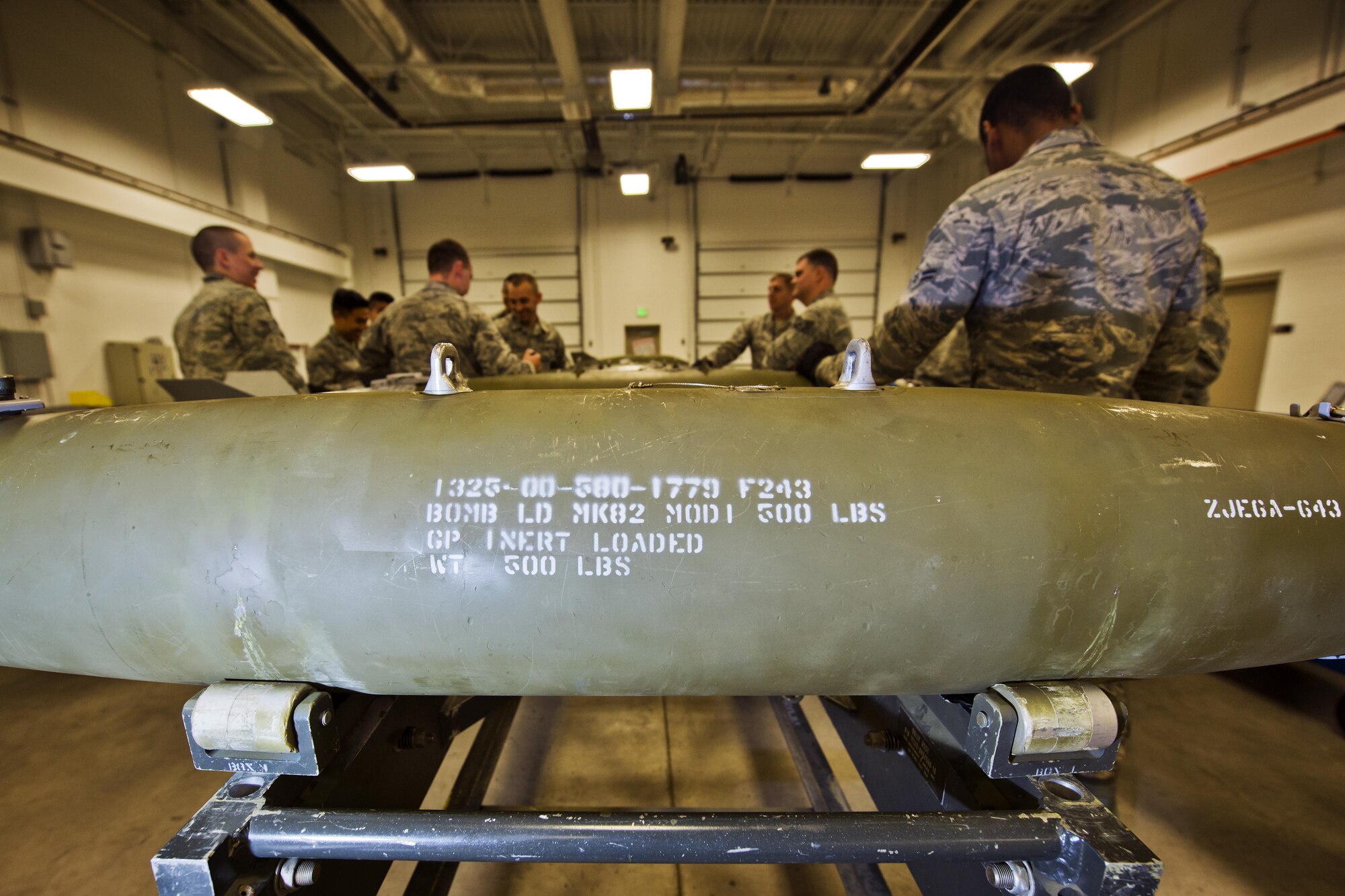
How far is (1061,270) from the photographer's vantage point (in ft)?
4.10

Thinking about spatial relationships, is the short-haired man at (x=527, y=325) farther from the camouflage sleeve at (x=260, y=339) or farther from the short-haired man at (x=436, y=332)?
the camouflage sleeve at (x=260, y=339)

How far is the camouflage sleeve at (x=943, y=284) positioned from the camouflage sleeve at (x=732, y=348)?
93.6 inches

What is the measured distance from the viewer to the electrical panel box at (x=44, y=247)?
393cm

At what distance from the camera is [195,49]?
550cm

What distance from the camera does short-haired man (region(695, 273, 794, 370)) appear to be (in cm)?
391

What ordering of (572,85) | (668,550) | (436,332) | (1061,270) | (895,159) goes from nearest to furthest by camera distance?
(668,550)
(1061,270)
(436,332)
(572,85)
(895,159)

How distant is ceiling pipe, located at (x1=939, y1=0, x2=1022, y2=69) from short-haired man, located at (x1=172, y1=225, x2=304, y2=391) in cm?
609

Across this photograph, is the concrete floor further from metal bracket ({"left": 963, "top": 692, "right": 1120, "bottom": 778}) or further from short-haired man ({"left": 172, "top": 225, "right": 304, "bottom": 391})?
short-haired man ({"left": 172, "top": 225, "right": 304, "bottom": 391})

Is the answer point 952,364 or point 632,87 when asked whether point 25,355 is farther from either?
point 952,364

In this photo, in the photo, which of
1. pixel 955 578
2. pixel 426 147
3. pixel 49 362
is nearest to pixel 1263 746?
pixel 955 578

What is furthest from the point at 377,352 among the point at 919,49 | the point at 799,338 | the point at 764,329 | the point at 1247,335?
the point at 1247,335

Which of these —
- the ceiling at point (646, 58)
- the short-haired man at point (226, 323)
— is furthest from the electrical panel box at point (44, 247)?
the ceiling at point (646, 58)

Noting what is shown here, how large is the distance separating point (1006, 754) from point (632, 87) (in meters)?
5.35

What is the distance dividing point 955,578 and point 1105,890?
1.22 feet
